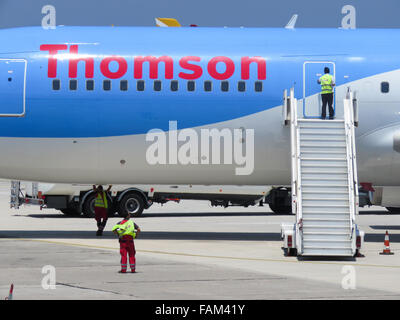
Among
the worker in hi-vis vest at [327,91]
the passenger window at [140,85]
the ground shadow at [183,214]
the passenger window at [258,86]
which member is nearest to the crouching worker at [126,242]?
the passenger window at [140,85]

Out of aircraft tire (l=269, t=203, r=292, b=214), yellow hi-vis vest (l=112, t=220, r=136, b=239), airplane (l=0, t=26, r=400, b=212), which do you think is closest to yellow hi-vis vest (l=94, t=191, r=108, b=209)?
airplane (l=0, t=26, r=400, b=212)

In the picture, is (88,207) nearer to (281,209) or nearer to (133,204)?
(133,204)

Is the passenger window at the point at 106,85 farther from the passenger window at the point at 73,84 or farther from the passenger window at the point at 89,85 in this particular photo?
the passenger window at the point at 73,84

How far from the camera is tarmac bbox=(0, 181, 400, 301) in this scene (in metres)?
14.9

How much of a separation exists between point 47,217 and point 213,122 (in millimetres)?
15065

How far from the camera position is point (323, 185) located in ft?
72.0

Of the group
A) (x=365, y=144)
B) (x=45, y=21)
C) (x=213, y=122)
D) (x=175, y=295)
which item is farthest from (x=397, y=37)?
(x=175, y=295)

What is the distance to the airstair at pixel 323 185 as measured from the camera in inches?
816

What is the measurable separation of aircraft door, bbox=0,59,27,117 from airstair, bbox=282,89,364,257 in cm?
797

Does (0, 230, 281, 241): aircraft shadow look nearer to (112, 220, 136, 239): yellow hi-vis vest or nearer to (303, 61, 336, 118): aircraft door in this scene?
(303, 61, 336, 118): aircraft door

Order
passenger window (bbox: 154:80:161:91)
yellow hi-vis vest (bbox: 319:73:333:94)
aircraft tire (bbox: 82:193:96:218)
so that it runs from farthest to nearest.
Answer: aircraft tire (bbox: 82:193:96:218) → passenger window (bbox: 154:80:161:91) → yellow hi-vis vest (bbox: 319:73:333:94)

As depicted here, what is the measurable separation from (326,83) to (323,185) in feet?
10.9

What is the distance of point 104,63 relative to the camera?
23.6m

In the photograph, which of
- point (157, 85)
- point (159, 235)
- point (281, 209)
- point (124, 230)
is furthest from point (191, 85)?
point (281, 209)
